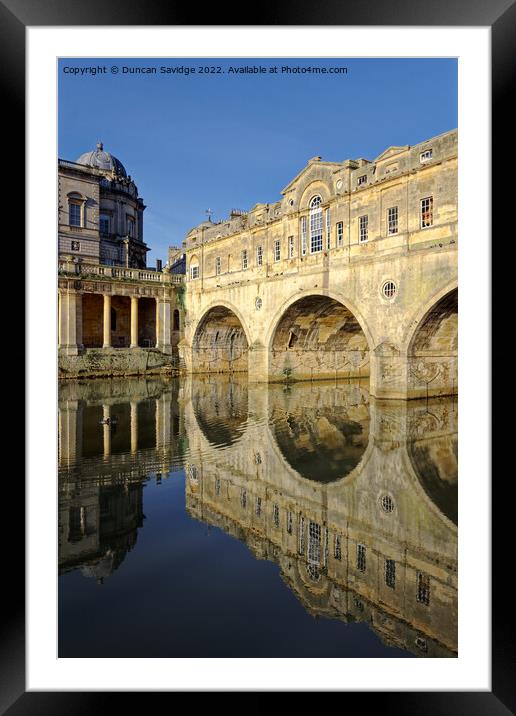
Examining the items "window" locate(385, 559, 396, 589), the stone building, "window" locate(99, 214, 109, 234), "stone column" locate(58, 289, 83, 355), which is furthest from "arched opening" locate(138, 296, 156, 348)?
"window" locate(385, 559, 396, 589)

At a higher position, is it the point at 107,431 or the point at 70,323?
the point at 70,323

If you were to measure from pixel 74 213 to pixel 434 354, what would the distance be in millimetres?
35383

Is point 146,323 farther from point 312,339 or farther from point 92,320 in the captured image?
point 312,339

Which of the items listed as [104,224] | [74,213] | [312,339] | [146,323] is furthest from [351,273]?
[104,224]

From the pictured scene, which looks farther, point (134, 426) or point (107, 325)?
point (107, 325)

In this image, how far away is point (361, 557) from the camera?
16.6 ft

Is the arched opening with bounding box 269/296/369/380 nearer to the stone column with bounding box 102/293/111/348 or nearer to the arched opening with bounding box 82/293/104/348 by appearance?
the stone column with bounding box 102/293/111/348

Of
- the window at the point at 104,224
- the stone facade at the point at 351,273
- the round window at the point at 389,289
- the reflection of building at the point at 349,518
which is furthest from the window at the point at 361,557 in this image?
the window at the point at 104,224

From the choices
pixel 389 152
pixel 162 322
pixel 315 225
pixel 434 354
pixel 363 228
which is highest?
pixel 389 152

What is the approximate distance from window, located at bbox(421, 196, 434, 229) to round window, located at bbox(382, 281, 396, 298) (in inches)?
104
